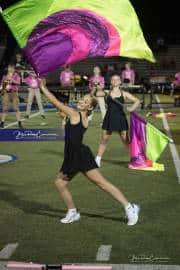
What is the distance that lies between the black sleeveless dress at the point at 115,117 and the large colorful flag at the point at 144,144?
243 mm

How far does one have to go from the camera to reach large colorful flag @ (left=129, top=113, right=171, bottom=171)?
35.6 feet

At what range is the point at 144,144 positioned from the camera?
11305 mm

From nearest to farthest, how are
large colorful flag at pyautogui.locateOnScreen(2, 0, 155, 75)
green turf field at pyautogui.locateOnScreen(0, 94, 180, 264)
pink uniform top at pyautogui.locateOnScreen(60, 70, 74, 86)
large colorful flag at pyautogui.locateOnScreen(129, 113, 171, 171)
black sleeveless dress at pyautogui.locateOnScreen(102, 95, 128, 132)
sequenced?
green turf field at pyautogui.locateOnScreen(0, 94, 180, 264) < large colorful flag at pyautogui.locateOnScreen(2, 0, 155, 75) < large colorful flag at pyautogui.locateOnScreen(129, 113, 171, 171) < black sleeveless dress at pyautogui.locateOnScreen(102, 95, 128, 132) < pink uniform top at pyautogui.locateOnScreen(60, 70, 74, 86)

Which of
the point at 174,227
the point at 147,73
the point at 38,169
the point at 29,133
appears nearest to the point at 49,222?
Result: the point at 174,227

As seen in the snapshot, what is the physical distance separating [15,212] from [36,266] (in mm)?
3042

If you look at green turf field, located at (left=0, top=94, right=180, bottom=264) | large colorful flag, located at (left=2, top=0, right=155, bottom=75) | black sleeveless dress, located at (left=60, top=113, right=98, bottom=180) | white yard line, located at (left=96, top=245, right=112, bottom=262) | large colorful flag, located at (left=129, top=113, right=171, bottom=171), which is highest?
large colorful flag, located at (left=2, top=0, right=155, bottom=75)

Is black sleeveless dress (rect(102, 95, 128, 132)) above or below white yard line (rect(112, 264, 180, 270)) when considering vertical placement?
above

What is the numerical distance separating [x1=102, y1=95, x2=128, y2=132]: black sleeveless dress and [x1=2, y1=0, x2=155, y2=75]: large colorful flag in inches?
98.9

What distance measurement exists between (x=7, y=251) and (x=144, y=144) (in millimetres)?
5354

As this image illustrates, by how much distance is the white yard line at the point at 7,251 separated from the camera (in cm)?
622

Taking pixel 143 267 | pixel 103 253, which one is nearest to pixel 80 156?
pixel 103 253

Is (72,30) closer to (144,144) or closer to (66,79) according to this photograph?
(144,144)

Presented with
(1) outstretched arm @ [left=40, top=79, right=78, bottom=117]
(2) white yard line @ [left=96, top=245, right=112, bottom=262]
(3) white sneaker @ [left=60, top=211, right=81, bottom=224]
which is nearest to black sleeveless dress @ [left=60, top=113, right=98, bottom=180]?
(1) outstretched arm @ [left=40, top=79, right=78, bottom=117]

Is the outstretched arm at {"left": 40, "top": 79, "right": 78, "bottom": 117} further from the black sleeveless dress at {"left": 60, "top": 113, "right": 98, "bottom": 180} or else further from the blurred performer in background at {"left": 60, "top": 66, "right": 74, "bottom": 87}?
the blurred performer in background at {"left": 60, "top": 66, "right": 74, "bottom": 87}
